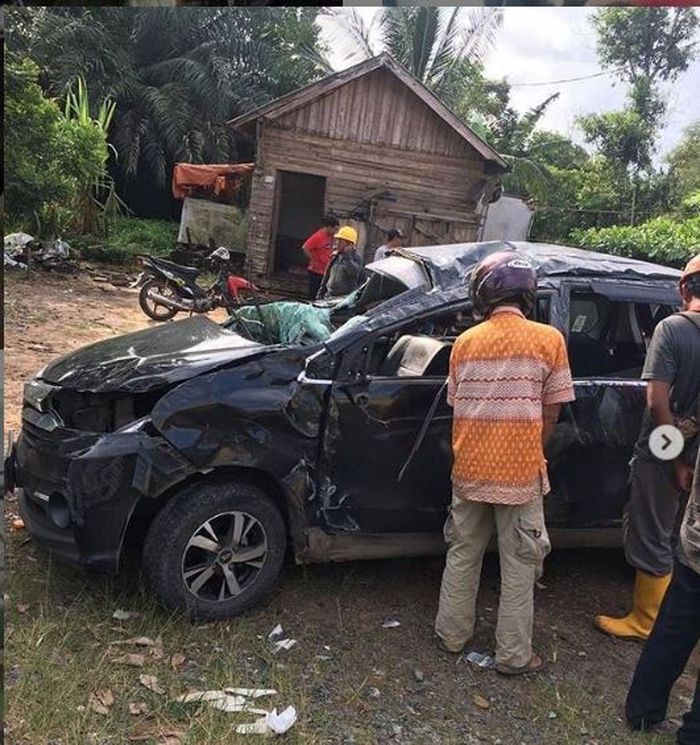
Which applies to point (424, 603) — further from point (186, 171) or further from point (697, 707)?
point (186, 171)

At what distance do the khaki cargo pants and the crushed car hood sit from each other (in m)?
0.93

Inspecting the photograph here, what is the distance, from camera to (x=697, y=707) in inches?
80.0

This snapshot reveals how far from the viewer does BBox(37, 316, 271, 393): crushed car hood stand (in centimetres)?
243

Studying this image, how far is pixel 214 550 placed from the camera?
2.41 meters

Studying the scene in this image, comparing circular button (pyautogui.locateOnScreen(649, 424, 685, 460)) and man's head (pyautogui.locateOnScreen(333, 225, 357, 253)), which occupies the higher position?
man's head (pyautogui.locateOnScreen(333, 225, 357, 253))

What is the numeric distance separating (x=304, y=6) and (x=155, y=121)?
101 centimetres

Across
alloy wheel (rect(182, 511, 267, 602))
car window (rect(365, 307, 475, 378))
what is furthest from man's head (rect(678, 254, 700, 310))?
alloy wheel (rect(182, 511, 267, 602))

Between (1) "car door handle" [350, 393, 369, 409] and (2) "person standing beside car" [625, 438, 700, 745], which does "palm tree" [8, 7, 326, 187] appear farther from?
(2) "person standing beside car" [625, 438, 700, 745]

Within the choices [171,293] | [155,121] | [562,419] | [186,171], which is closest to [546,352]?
[562,419]

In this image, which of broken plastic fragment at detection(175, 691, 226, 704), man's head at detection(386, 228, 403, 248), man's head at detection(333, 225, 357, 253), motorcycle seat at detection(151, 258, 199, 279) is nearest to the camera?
broken plastic fragment at detection(175, 691, 226, 704)

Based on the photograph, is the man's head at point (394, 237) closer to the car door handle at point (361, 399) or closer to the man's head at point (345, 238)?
the man's head at point (345, 238)

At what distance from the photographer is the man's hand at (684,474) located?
2293 mm

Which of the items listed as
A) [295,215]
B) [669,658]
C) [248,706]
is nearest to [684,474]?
[669,658]

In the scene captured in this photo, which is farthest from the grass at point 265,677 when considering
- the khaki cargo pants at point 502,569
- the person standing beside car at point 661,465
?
the person standing beside car at point 661,465
